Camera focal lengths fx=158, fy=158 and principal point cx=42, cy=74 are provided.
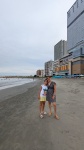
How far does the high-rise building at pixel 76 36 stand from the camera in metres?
123

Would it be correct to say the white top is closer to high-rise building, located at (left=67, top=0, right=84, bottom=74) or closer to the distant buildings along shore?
the distant buildings along shore

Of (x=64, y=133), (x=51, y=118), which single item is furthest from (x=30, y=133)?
(x=51, y=118)

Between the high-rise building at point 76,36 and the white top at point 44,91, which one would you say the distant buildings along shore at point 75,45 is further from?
the white top at point 44,91

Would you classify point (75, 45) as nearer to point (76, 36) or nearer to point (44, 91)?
point (76, 36)

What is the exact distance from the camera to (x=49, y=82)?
6867mm

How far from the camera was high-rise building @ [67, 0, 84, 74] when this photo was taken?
4849 inches

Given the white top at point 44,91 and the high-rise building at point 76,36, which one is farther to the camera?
the high-rise building at point 76,36

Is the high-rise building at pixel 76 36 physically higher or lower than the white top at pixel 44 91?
higher

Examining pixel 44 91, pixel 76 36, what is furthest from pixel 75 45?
pixel 44 91

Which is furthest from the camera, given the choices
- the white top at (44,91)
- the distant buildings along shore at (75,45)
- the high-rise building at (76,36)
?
the distant buildings along shore at (75,45)

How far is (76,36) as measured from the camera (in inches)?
6048

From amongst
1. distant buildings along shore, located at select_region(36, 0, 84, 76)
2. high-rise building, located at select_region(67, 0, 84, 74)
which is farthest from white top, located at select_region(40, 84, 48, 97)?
high-rise building, located at select_region(67, 0, 84, 74)

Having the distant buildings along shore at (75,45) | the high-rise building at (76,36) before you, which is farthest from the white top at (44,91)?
the high-rise building at (76,36)

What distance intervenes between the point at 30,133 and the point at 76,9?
170 meters
